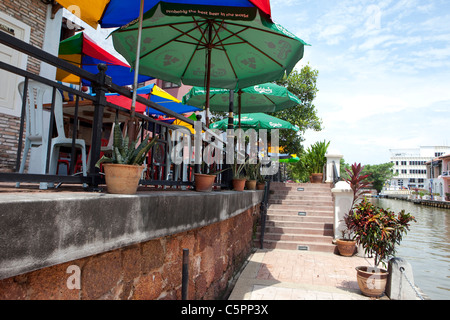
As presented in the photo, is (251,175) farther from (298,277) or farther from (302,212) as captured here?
(298,277)

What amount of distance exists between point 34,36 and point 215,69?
436cm

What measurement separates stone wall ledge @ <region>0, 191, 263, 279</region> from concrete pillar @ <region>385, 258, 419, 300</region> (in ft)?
13.8

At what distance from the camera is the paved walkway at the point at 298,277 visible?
4898mm

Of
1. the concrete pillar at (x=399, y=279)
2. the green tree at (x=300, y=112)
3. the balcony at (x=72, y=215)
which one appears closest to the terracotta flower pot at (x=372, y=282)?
the concrete pillar at (x=399, y=279)

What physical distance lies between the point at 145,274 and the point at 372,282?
418cm

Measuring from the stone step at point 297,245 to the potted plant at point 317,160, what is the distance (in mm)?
5791

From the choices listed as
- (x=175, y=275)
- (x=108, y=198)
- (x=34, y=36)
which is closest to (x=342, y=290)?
Result: (x=175, y=275)

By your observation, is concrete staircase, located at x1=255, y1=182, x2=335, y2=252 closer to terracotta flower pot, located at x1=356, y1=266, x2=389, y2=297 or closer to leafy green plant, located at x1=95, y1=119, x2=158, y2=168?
terracotta flower pot, located at x1=356, y1=266, x2=389, y2=297

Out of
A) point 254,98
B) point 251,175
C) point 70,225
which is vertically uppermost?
point 254,98

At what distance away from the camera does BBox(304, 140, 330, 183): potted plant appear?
13.4 meters

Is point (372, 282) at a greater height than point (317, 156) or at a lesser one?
lesser

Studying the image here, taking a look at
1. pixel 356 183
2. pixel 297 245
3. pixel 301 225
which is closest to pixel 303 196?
pixel 301 225

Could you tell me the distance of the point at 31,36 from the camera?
6949mm

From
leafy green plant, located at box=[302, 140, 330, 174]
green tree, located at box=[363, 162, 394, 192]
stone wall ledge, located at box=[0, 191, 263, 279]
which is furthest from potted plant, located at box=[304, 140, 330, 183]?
green tree, located at box=[363, 162, 394, 192]
